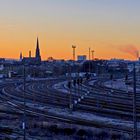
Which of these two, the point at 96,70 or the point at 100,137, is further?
the point at 96,70

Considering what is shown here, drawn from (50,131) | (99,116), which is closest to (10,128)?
(50,131)

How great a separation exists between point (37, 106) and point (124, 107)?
837 centimetres

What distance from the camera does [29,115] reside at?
35.4 meters

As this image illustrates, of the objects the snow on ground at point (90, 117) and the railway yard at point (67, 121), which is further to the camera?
the snow on ground at point (90, 117)

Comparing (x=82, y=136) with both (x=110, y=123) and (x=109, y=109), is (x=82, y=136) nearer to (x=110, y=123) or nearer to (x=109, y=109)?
(x=110, y=123)

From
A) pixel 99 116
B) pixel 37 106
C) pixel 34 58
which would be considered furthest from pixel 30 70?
pixel 99 116

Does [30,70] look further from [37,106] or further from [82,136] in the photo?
[82,136]

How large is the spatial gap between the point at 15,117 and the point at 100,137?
11469mm

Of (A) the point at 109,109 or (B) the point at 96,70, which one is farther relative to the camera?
(B) the point at 96,70

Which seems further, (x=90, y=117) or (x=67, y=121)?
(x=90, y=117)

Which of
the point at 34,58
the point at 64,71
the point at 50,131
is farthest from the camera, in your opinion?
the point at 34,58

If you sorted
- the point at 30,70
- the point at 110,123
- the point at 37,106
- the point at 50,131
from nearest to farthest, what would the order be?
the point at 50,131 < the point at 110,123 < the point at 37,106 < the point at 30,70

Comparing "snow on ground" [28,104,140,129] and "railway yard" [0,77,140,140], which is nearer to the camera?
"railway yard" [0,77,140,140]

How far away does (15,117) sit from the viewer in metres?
34.1
